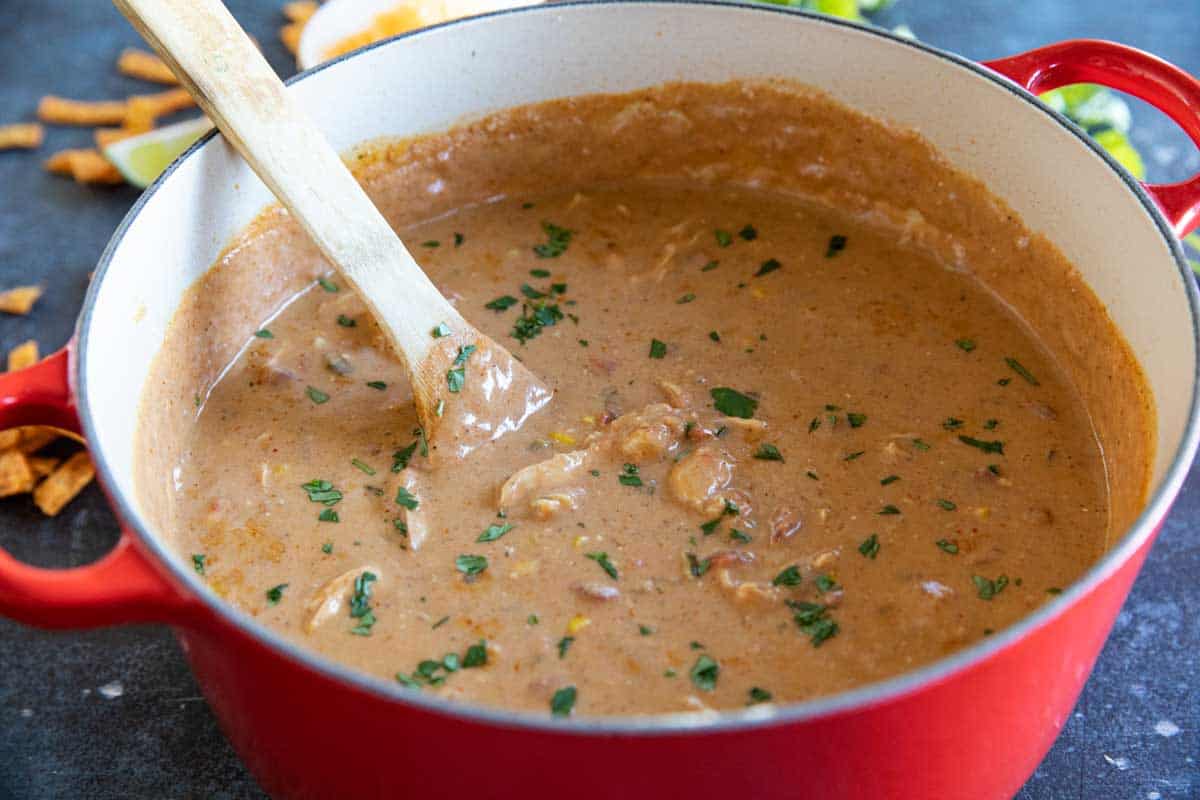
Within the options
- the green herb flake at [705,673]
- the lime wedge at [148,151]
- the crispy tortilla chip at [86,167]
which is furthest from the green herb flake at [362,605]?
the crispy tortilla chip at [86,167]

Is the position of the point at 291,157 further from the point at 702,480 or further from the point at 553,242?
the point at 702,480

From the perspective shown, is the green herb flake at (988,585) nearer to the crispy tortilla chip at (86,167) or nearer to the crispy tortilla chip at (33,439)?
the crispy tortilla chip at (33,439)

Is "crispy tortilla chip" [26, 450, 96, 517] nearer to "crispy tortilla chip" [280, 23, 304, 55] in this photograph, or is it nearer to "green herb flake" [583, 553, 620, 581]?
"green herb flake" [583, 553, 620, 581]

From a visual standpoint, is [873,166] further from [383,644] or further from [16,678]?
[16,678]

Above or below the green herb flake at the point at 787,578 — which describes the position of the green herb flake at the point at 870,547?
below

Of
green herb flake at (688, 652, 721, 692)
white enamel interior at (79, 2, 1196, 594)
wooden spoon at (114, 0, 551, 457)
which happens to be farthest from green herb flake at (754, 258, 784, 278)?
green herb flake at (688, 652, 721, 692)

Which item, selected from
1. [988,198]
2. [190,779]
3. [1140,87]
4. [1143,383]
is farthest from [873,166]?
[190,779]
